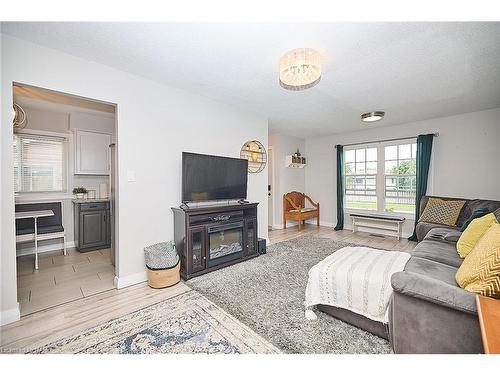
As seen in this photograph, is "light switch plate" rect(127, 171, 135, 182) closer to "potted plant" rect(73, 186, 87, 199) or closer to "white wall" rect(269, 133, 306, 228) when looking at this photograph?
"potted plant" rect(73, 186, 87, 199)

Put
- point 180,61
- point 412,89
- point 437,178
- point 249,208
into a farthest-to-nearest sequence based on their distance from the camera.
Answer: point 437,178 < point 249,208 < point 412,89 < point 180,61

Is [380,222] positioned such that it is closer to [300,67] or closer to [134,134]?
[300,67]

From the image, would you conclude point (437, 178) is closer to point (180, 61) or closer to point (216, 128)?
point (216, 128)

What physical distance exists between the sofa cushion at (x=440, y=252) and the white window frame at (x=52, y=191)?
510 centimetres

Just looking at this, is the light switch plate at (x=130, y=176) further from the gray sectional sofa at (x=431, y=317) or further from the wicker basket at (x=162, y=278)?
the gray sectional sofa at (x=431, y=317)

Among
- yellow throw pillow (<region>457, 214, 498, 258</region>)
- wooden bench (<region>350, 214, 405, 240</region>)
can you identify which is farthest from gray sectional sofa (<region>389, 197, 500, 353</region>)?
wooden bench (<region>350, 214, 405, 240</region>)

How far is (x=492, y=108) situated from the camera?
365 centimetres

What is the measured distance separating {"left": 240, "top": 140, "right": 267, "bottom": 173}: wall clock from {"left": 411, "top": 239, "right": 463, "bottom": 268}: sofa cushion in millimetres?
2467

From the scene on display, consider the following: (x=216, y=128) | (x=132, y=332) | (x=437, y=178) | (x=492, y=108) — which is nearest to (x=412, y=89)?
(x=492, y=108)

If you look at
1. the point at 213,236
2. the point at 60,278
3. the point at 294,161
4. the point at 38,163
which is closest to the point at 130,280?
the point at 60,278

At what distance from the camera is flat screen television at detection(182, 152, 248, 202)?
9.10ft

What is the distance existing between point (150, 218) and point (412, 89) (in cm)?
373

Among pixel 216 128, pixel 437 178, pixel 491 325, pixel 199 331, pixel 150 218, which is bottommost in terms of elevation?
pixel 199 331

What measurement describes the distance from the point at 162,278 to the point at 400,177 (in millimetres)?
4960
